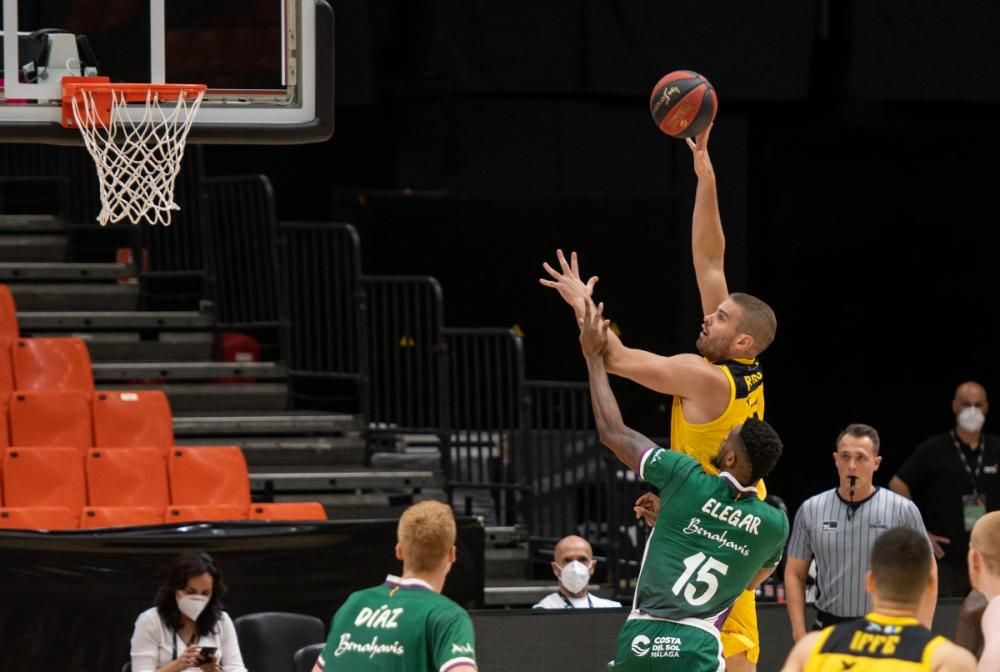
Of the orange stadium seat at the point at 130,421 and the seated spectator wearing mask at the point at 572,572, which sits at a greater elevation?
the orange stadium seat at the point at 130,421

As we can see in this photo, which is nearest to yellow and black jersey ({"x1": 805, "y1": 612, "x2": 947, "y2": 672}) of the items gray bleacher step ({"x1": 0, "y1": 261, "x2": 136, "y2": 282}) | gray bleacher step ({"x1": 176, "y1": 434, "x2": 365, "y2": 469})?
gray bleacher step ({"x1": 176, "y1": 434, "x2": 365, "y2": 469})

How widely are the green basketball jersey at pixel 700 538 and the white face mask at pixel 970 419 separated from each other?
6432 mm

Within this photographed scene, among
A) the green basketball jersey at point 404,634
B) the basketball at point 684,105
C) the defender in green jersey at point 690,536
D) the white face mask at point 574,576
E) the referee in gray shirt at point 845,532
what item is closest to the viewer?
the green basketball jersey at point 404,634

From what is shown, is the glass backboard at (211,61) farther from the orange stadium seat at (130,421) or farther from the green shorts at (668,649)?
the orange stadium seat at (130,421)

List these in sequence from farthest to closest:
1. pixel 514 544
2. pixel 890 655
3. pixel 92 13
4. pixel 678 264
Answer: pixel 678 264, pixel 514 544, pixel 92 13, pixel 890 655

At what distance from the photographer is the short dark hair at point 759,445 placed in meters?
6.34

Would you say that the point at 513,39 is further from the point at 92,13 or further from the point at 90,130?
the point at 90,130

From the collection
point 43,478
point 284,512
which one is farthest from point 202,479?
point 43,478

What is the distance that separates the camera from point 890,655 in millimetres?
4738

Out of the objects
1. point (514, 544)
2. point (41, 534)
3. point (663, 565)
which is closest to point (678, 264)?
point (514, 544)

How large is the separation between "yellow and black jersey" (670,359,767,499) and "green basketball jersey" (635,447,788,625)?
0.38m

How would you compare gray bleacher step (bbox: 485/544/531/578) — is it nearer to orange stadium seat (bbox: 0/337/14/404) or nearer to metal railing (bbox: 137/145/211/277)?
orange stadium seat (bbox: 0/337/14/404)

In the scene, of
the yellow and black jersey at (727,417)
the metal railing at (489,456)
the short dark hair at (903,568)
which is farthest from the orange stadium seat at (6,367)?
the short dark hair at (903,568)

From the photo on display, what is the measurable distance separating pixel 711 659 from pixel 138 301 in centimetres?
900
